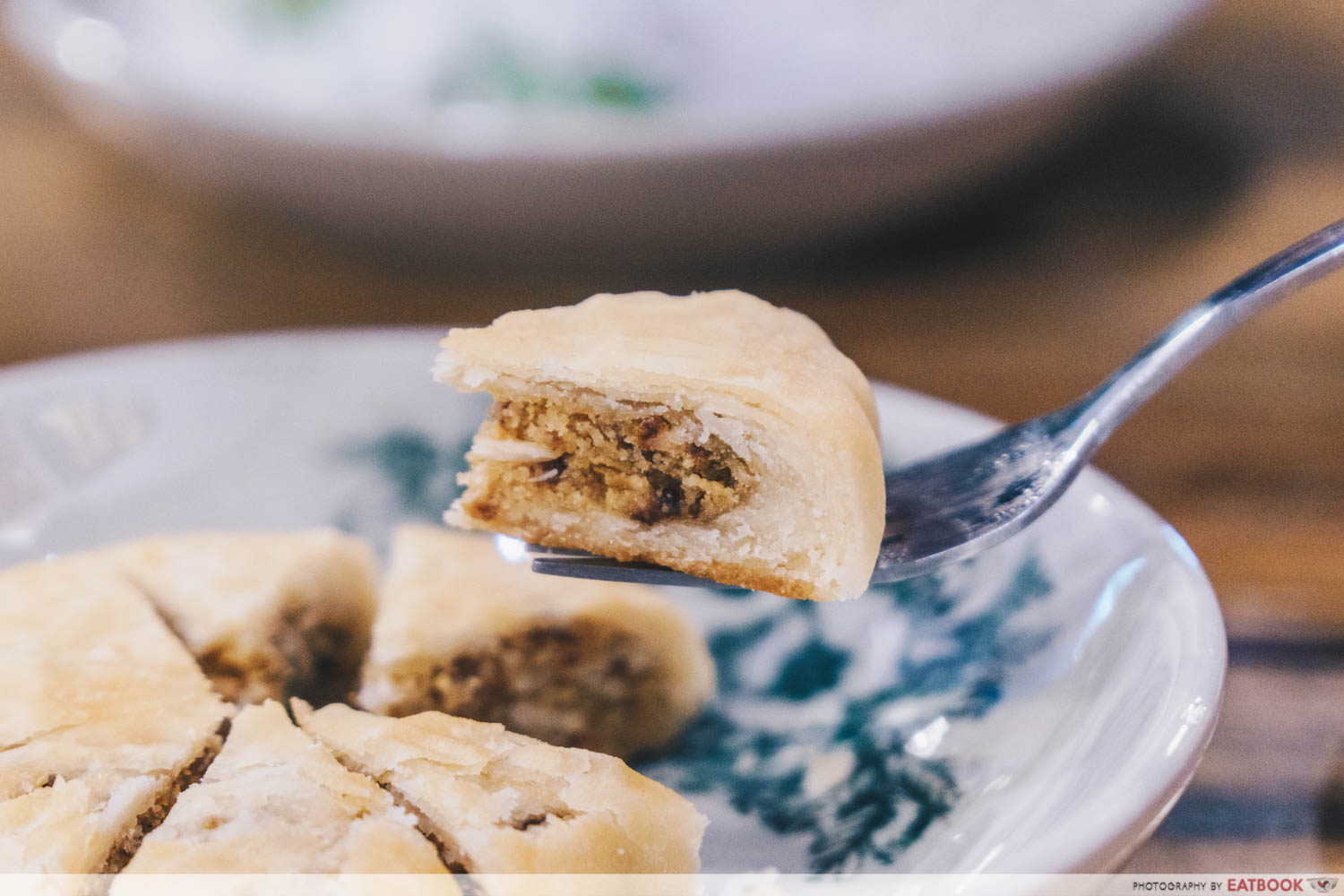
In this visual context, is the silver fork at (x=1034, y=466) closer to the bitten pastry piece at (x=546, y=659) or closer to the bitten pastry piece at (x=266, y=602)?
the bitten pastry piece at (x=546, y=659)

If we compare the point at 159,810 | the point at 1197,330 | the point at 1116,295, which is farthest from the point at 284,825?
the point at 1116,295

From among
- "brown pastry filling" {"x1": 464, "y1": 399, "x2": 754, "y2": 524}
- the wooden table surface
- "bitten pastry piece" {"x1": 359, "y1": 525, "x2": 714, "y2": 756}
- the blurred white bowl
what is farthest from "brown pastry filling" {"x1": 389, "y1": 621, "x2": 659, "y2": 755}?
the blurred white bowl

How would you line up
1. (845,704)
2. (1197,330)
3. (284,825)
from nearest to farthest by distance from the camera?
(284,825) → (1197,330) → (845,704)

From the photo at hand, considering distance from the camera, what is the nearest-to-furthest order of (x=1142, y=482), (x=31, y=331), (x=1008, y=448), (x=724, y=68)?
(x=1008, y=448) < (x=1142, y=482) < (x=31, y=331) < (x=724, y=68)

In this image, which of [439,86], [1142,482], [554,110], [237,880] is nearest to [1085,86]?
[1142,482]

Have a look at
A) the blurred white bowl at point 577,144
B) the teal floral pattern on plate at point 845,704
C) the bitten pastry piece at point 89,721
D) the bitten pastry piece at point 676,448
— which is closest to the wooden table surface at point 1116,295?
the blurred white bowl at point 577,144

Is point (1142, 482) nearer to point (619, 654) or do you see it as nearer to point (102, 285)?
point (619, 654)

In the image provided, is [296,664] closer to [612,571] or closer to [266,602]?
[266,602]
